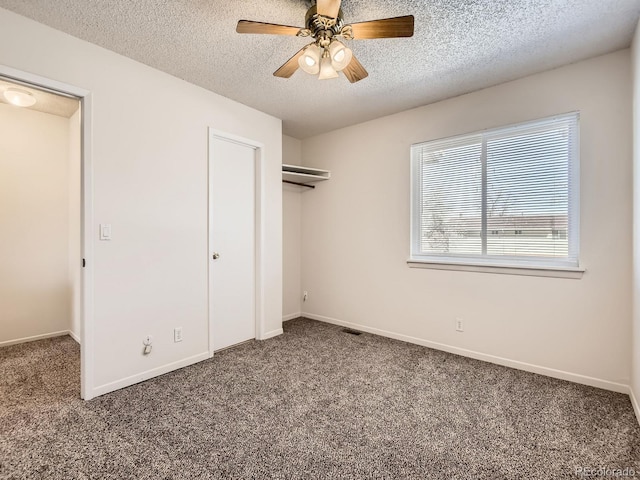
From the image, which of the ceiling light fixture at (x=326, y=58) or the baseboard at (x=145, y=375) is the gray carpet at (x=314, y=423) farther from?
the ceiling light fixture at (x=326, y=58)

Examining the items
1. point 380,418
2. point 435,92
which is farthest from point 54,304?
point 435,92

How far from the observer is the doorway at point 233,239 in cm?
318

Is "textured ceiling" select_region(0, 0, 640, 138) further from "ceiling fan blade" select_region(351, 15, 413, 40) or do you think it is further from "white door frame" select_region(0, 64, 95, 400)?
"white door frame" select_region(0, 64, 95, 400)

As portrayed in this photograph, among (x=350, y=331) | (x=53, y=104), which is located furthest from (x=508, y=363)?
(x=53, y=104)

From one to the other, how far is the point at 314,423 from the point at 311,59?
226cm

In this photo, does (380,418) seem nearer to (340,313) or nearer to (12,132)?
(340,313)

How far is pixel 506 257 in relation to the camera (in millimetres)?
2906

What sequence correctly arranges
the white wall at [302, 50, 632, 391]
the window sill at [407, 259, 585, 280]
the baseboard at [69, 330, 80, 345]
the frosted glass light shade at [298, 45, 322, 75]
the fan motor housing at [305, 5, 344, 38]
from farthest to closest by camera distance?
the baseboard at [69, 330, 80, 345] < the window sill at [407, 259, 585, 280] < the white wall at [302, 50, 632, 391] < the frosted glass light shade at [298, 45, 322, 75] < the fan motor housing at [305, 5, 344, 38]

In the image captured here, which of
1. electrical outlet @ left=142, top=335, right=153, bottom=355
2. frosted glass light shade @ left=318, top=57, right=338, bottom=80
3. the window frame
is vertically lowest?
electrical outlet @ left=142, top=335, right=153, bottom=355

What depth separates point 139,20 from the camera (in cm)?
204

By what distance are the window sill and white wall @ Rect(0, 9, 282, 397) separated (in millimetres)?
2276

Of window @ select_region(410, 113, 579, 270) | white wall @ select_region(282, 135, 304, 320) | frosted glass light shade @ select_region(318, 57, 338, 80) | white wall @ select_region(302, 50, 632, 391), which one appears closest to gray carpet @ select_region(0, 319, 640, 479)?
white wall @ select_region(302, 50, 632, 391)

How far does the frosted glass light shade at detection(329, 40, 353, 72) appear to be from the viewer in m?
1.84

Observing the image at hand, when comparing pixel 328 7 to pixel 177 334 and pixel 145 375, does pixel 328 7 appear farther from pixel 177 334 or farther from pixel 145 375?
pixel 145 375
